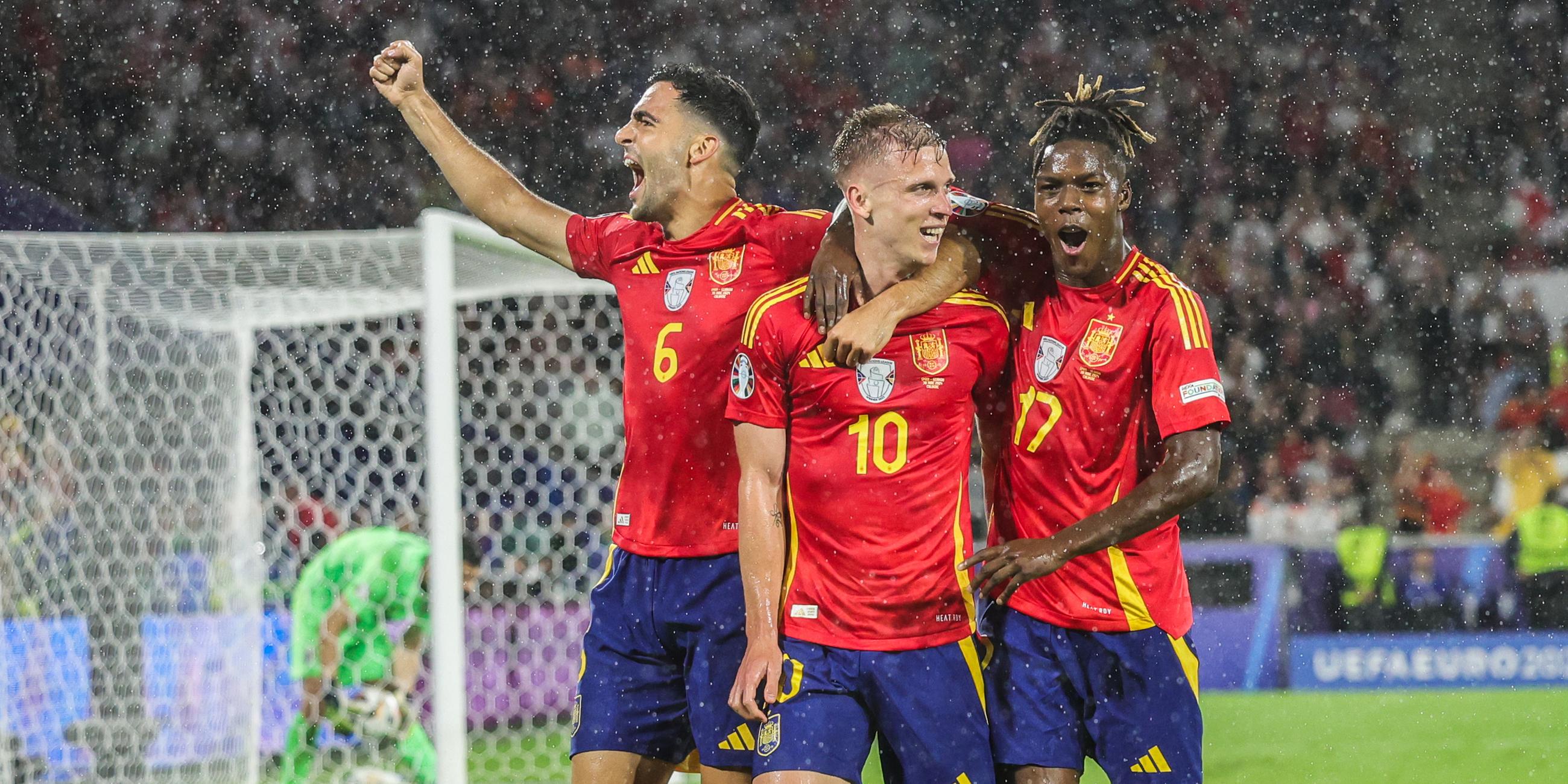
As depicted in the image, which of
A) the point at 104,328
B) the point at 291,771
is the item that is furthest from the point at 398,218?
the point at 291,771

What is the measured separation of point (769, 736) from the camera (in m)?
2.97

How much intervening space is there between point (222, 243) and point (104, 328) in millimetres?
1080

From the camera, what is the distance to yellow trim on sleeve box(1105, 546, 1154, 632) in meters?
3.08

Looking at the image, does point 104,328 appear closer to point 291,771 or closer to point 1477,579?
point 291,771

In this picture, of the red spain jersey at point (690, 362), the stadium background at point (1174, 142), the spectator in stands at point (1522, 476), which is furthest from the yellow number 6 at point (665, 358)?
the spectator in stands at point (1522, 476)

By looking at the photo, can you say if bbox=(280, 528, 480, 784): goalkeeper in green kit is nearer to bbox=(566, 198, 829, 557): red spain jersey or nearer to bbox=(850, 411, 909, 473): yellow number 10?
bbox=(566, 198, 829, 557): red spain jersey

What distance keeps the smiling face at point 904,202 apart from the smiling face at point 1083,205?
0.72ft

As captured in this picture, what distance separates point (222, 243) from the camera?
5.95 meters

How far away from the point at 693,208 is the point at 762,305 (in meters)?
0.42

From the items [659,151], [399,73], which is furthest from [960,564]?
[399,73]

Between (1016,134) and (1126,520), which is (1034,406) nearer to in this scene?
(1126,520)

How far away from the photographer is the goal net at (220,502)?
6184mm

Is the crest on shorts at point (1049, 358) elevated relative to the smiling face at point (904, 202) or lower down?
lower down

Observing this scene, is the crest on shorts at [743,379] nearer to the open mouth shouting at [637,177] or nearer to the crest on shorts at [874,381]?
the crest on shorts at [874,381]
